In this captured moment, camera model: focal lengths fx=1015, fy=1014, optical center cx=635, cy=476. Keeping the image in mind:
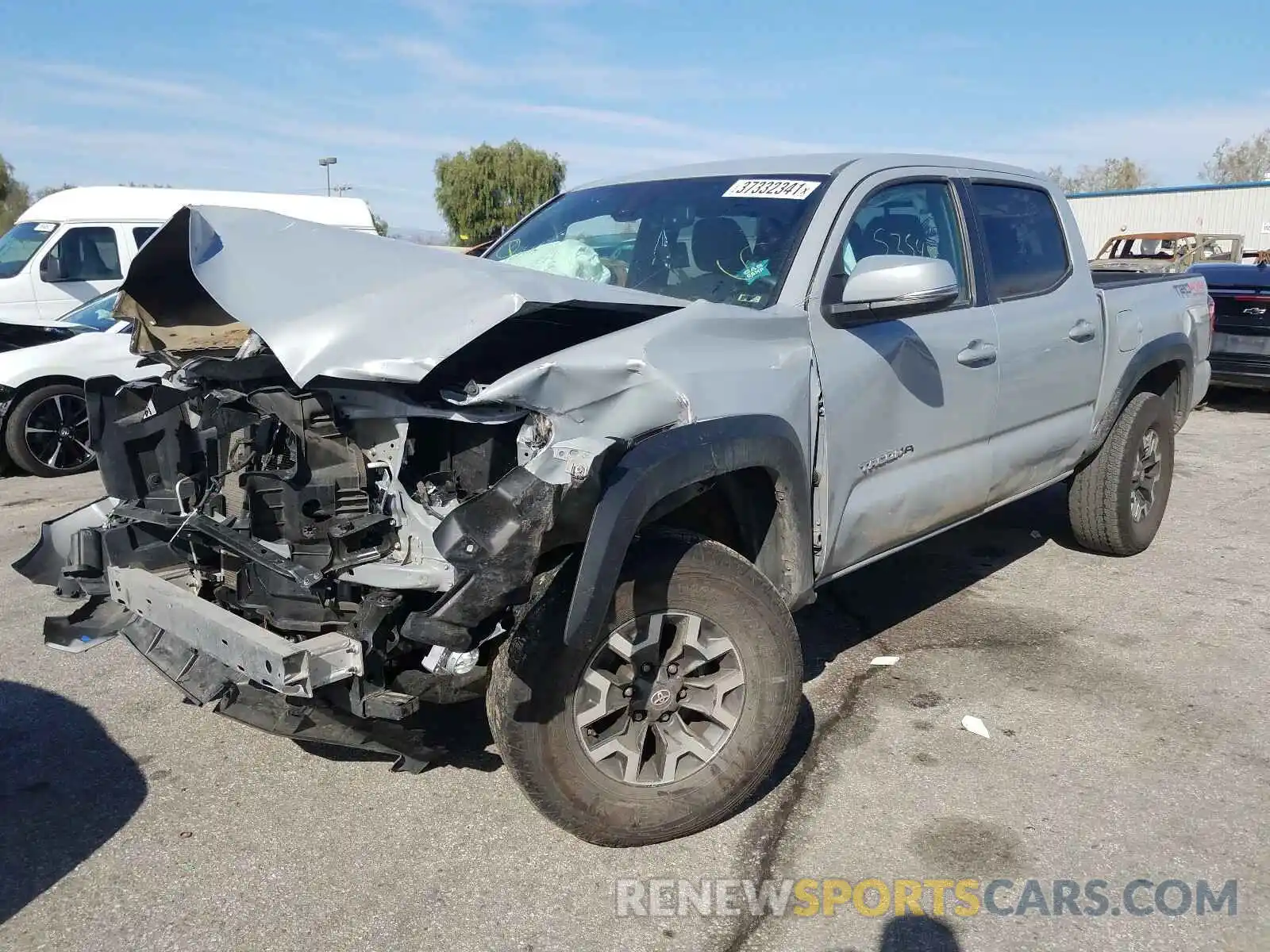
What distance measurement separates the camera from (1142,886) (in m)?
2.80

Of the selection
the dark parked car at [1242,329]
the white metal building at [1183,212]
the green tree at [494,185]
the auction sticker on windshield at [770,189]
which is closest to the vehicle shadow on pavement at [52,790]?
the auction sticker on windshield at [770,189]

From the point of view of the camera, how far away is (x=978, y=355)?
3.96 metres

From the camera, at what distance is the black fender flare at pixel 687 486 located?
98.8 inches

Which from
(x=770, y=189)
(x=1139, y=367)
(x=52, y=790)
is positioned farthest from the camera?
(x=1139, y=367)

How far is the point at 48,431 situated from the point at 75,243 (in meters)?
5.04

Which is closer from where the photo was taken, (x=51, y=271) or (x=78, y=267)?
(x=51, y=271)

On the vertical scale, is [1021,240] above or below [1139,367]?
above

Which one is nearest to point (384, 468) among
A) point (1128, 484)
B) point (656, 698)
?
point (656, 698)

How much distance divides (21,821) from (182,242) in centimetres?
188

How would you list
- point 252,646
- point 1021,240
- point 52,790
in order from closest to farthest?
point 252,646
point 52,790
point 1021,240

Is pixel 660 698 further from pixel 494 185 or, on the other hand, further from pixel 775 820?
pixel 494 185

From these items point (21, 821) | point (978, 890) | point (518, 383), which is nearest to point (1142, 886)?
point (978, 890)

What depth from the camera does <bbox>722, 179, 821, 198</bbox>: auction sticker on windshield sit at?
3.66m

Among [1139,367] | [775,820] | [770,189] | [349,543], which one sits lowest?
[775,820]
